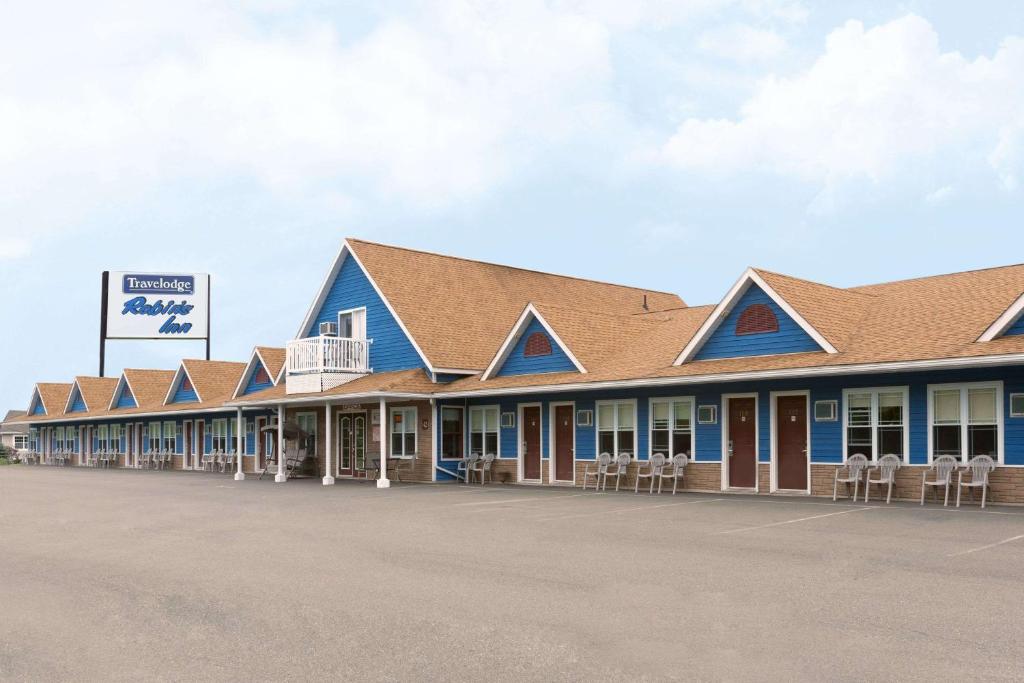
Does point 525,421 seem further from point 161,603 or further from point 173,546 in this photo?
point 161,603

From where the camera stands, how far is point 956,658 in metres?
6.79

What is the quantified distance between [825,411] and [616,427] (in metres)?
5.78

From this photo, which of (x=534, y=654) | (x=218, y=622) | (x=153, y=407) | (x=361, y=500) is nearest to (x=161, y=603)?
(x=218, y=622)

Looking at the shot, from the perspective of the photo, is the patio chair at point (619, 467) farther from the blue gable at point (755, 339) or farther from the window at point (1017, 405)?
the window at point (1017, 405)

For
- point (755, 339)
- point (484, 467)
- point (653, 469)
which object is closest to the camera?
point (755, 339)

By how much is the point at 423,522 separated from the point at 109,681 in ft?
33.0

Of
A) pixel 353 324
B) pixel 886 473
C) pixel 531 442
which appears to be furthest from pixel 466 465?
pixel 886 473

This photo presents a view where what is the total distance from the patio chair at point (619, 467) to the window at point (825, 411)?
4.92 meters

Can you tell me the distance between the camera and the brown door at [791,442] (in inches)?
845

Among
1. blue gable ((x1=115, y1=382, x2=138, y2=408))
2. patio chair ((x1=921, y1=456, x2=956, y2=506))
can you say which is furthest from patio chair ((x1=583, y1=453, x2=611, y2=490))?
blue gable ((x1=115, y1=382, x2=138, y2=408))

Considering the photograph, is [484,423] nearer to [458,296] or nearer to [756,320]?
[458,296]

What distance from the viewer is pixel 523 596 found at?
9273 mm

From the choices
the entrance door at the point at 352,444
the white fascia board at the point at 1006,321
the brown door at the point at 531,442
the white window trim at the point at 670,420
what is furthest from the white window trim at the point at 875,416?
the entrance door at the point at 352,444

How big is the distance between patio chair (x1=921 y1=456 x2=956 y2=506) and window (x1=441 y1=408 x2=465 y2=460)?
540 inches
